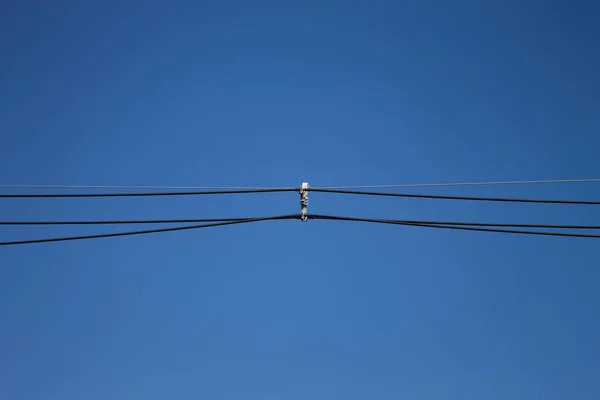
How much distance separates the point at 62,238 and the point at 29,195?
1.19m

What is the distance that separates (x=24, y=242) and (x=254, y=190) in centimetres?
408

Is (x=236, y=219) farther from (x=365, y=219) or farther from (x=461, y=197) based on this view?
(x=461, y=197)

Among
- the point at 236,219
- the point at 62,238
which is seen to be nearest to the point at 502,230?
the point at 236,219

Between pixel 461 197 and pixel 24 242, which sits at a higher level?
pixel 461 197

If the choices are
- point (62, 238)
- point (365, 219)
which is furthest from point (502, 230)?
point (62, 238)

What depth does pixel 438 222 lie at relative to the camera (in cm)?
1313

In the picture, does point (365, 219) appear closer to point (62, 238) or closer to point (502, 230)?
point (502, 230)

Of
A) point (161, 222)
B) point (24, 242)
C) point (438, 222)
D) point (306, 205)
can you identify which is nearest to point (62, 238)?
point (24, 242)

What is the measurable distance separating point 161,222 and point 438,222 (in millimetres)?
4895

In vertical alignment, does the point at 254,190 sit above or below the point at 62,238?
above

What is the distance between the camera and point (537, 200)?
521 inches

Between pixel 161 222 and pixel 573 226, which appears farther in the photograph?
pixel 161 222

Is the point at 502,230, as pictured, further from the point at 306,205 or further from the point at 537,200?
the point at 306,205

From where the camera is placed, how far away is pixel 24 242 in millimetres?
13578
